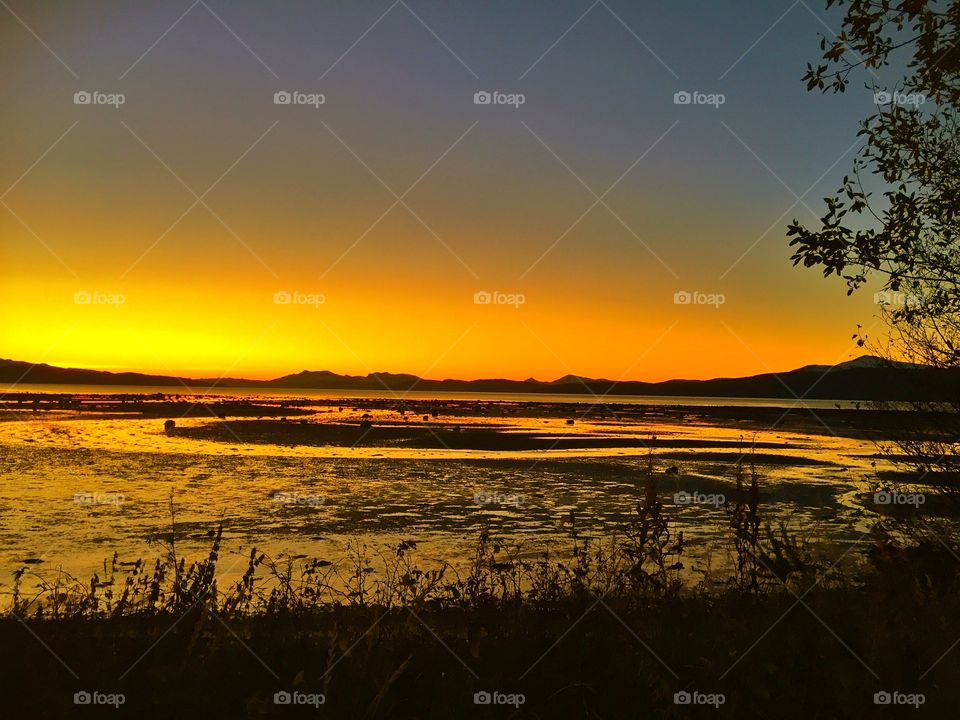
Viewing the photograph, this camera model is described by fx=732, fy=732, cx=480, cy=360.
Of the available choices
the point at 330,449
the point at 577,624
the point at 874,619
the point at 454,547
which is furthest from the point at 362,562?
the point at 330,449

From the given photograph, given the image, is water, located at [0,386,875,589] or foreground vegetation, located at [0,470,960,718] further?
water, located at [0,386,875,589]

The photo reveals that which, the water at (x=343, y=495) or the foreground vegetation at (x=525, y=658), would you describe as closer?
the foreground vegetation at (x=525, y=658)

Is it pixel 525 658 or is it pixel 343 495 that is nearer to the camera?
pixel 525 658

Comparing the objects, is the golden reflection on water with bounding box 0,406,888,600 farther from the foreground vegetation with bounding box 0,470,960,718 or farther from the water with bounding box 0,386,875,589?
the foreground vegetation with bounding box 0,470,960,718

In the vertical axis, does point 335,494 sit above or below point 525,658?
above

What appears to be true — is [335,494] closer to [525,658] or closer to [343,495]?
[343,495]

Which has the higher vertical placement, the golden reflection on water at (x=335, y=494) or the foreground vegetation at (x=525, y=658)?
the golden reflection on water at (x=335, y=494)

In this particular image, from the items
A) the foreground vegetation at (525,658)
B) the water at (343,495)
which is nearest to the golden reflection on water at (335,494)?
the water at (343,495)

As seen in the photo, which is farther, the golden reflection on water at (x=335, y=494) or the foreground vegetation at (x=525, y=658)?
the golden reflection on water at (x=335, y=494)

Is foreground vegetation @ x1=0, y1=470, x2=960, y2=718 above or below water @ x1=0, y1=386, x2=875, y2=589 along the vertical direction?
below

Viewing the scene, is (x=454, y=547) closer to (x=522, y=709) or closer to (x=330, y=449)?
(x=522, y=709)

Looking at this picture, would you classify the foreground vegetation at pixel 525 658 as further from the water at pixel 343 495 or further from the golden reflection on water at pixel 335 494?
the golden reflection on water at pixel 335 494

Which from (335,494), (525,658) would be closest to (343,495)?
(335,494)

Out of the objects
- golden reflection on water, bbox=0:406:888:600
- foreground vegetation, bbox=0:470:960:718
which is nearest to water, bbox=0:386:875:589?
golden reflection on water, bbox=0:406:888:600
